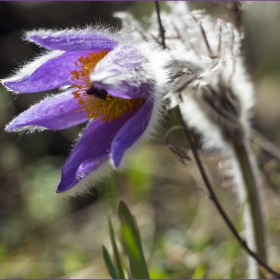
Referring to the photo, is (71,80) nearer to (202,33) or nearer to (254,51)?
(202,33)

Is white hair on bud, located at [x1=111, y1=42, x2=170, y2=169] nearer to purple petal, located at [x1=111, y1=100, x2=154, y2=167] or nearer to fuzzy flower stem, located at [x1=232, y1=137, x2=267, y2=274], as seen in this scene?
purple petal, located at [x1=111, y1=100, x2=154, y2=167]

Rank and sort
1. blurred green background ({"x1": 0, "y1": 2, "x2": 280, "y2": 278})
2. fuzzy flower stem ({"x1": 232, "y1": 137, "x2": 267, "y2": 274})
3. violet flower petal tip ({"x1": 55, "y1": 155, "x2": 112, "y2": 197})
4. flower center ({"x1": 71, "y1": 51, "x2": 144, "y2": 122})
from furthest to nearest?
1. blurred green background ({"x1": 0, "y1": 2, "x2": 280, "y2": 278})
2. fuzzy flower stem ({"x1": 232, "y1": 137, "x2": 267, "y2": 274})
3. flower center ({"x1": 71, "y1": 51, "x2": 144, "y2": 122})
4. violet flower petal tip ({"x1": 55, "y1": 155, "x2": 112, "y2": 197})

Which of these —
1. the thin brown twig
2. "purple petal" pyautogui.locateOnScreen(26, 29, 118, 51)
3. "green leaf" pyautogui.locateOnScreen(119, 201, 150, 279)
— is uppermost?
"purple petal" pyautogui.locateOnScreen(26, 29, 118, 51)

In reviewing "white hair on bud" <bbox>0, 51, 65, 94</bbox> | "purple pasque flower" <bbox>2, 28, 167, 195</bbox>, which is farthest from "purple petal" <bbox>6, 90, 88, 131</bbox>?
"white hair on bud" <bbox>0, 51, 65, 94</bbox>

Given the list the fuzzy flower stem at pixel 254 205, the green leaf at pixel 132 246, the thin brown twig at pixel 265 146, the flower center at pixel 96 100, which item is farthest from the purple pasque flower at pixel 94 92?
the thin brown twig at pixel 265 146

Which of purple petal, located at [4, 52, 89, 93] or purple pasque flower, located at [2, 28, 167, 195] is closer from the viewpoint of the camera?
purple pasque flower, located at [2, 28, 167, 195]

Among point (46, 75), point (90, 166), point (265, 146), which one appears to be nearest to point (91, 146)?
point (90, 166)

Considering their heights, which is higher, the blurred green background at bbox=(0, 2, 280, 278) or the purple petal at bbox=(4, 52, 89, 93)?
the purple petal at bbox=(4, 52, 89, 93)
